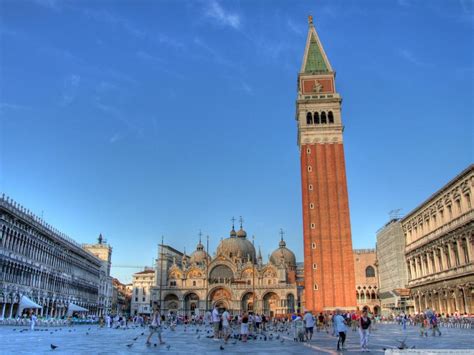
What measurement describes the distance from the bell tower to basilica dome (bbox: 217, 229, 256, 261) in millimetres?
30263

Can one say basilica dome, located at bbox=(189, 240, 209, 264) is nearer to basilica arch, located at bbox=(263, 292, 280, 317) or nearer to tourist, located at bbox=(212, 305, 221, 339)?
basilica arch, located at bbox=(263, 292, 280, 317)

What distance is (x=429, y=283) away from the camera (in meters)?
46.3

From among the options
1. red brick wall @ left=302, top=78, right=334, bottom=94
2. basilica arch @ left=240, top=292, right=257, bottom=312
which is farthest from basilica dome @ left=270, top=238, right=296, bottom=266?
red brick wall @ left=302, top=78, right=334, bottom=94

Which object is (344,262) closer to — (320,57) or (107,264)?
(320,57)

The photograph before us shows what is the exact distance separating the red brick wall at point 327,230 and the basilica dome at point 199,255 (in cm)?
3410

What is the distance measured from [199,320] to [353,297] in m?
20.2

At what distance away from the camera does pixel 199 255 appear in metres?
91.4

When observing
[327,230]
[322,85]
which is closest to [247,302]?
[327,230]

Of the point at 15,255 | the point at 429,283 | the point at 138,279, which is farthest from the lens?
the point at 138,279

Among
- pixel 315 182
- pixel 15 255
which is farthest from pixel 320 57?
pixel 15 255

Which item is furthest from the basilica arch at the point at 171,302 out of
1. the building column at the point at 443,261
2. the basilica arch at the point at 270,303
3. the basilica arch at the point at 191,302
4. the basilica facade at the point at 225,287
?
the building column at the point at 443,261

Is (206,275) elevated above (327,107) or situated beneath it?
situated beneath

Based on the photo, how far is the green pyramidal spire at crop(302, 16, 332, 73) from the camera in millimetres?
68438

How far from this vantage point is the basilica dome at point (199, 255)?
89.6 meters
